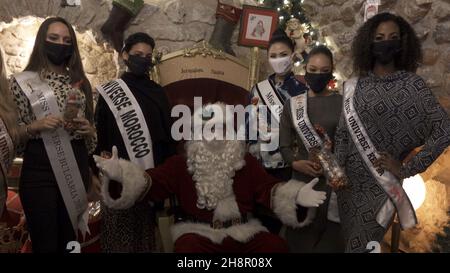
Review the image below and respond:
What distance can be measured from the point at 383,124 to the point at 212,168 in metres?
0.93

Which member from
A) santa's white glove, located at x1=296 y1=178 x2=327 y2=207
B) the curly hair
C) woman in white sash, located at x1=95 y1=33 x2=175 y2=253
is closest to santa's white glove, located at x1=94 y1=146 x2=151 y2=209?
woman in white sash, located at x1=95 y1=33 x2=175 y2=253

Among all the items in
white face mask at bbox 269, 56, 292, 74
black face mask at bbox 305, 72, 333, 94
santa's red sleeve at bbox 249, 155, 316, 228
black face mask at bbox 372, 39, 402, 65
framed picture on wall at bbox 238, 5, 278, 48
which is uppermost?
framed picture on wall at bbox 238, 5, 278, 48

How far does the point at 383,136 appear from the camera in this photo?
2242 mm

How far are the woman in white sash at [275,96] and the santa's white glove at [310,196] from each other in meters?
0.47

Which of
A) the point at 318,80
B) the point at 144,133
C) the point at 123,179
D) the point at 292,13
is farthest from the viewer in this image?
the point at 292,13

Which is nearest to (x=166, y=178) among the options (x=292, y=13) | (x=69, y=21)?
(x=69, y=21)

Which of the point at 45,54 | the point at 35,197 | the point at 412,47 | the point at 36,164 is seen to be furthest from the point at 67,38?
the point at 412,47

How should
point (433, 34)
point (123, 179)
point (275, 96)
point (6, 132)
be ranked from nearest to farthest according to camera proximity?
1. point (6, 132)
2. point (123, 179)
3. point (275, 96)
4. point (433, 34)

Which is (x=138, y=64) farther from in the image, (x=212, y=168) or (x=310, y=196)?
(x=310, y=196)

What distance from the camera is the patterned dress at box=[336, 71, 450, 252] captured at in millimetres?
2117

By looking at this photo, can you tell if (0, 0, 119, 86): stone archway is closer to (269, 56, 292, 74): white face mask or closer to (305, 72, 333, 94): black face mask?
(269, 56, 292, 74): white face mask

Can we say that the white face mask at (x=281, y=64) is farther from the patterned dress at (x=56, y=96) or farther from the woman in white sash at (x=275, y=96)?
the patterned dress at (x=56, y=96)
